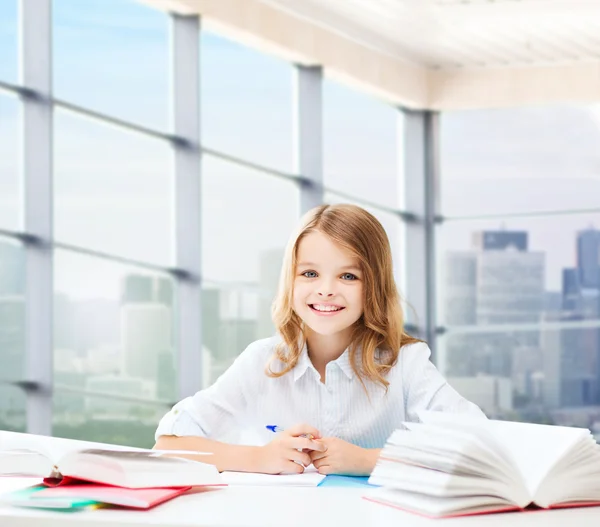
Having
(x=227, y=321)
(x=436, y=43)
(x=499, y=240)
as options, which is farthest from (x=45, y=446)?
(x=499, y=240)

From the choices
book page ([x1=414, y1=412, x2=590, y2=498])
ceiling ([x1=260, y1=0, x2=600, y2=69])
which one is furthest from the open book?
ceiling ([x1=260, y1=0, x2=600, y2=69])

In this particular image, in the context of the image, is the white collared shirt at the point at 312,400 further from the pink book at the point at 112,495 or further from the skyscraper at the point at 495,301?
the skyscraper at the point at 495,301

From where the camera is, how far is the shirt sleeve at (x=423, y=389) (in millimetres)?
1900

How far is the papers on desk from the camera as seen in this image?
1534 millimetres

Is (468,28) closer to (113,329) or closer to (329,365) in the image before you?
(113,329)

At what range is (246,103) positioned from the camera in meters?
6.00

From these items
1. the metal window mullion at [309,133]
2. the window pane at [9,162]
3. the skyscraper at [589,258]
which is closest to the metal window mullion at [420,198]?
the skyscraper at [589,258]

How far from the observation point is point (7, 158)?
4.57 metres

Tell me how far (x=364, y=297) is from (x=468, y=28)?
16.4 feet

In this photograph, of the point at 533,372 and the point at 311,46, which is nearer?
the point at 311,46

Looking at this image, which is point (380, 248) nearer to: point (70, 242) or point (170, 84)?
point (70, 242)

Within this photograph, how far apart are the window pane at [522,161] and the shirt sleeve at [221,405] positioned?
576cm

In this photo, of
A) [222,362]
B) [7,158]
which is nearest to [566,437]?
[7,158]

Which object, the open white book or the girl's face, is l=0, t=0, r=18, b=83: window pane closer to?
the girl's face
